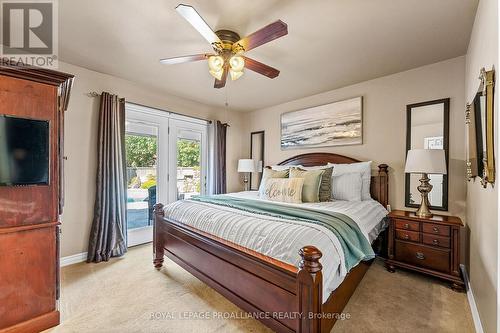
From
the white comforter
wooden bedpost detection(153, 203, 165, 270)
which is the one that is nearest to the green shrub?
wooden bedpost detection(153, 203, 165, 270)

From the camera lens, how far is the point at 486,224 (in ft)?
5.06

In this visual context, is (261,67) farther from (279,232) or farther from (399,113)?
Answer: (399,113)

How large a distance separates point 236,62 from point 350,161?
231 cm

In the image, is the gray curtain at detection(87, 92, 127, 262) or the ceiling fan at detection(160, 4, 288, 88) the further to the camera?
the gray curtain at detection(87, 92, 127, 262)

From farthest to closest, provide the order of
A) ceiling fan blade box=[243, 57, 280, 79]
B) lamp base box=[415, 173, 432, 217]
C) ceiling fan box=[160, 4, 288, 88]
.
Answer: lamp base box=[415, 173, 432, 217], ceiling fan blade box=[243, 57, 280, 79], ceiling fan box=[160, 4, 288, 88]

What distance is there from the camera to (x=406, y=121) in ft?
9.81

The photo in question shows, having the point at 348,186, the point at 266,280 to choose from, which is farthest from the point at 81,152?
the point at 348,186

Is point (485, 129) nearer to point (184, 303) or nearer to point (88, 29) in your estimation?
point (184, 303)

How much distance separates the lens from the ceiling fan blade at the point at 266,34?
160 cm

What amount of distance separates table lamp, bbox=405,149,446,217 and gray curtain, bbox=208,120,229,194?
304cm

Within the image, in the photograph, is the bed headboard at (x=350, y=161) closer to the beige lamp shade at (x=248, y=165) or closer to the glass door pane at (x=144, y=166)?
the beige lamp shade at (x=248, y=165)

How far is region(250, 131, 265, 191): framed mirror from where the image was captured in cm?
484

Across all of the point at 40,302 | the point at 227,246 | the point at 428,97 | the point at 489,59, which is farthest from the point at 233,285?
the point at 428,97

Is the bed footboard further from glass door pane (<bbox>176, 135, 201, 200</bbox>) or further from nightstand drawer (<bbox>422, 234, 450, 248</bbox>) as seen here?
glass door pane (<bbox>176, 135, 201, 200</bbox>)
